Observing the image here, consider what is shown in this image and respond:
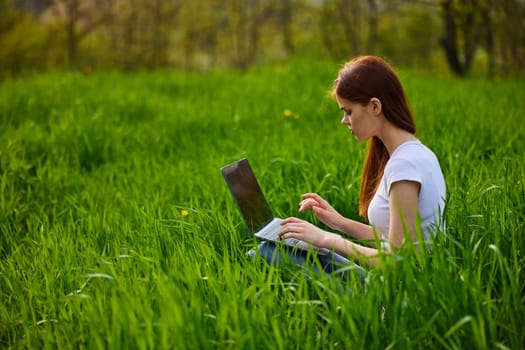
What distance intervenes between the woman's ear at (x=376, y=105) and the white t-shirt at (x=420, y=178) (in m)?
0.17

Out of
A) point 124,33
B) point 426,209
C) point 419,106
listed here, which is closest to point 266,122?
point 419,106

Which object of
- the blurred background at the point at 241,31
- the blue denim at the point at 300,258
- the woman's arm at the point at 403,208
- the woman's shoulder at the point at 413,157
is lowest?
the blue denim at the point at 300,258

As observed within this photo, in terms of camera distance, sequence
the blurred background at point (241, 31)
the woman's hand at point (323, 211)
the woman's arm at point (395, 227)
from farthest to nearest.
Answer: the blurred background at point (241, 31) < the woman's hand at point (323, 211) < the woman's arm at point (395, 227)

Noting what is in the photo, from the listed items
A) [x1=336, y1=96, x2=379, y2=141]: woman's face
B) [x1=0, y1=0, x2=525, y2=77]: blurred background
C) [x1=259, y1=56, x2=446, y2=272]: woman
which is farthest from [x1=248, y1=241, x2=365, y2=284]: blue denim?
[x1=0, y1=0, x2=525, y2=77]: blurred background

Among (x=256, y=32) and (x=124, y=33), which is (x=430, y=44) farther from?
(x=124, y=33)

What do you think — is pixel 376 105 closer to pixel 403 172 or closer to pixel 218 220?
pixel 403 172

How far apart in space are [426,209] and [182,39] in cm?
1314

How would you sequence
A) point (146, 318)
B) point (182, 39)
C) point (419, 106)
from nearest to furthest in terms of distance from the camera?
point (146, 318) < point (419, 106) < point (182, 39)

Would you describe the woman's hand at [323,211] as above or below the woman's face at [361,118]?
below

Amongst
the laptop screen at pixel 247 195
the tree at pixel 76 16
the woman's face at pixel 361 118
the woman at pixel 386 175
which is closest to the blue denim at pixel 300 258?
the woman at pixel 386 175

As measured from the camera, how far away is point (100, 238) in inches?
108

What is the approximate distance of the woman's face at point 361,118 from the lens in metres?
2.08

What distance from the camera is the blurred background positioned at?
Answer: 28.2 ft

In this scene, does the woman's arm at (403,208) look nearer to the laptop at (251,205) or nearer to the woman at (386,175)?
the woman at (386,175)
